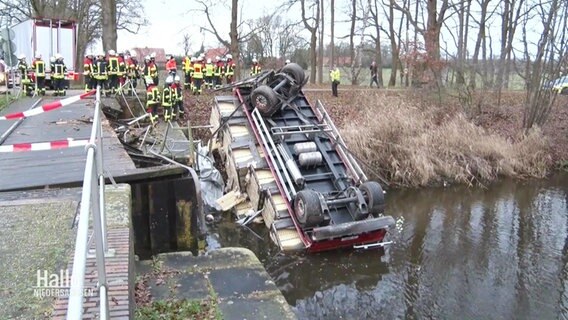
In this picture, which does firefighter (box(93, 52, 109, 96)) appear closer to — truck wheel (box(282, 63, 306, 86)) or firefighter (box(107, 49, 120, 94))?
firefighter (box(107, 49, 120, 94))

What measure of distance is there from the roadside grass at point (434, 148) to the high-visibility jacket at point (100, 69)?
760 centimetres

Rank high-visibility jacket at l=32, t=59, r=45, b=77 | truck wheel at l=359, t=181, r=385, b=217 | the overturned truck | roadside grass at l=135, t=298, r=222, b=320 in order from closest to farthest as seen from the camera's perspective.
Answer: roadside grass at l=135, t=298, r=222, b=320 < the overturned truck < truck wheel at l=359, t=181, r=385, b=217 < high-visibility jacket at l=32, t=59, r=45, b=77

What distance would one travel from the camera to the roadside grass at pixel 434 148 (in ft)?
43.9

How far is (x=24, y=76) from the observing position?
52.0ft

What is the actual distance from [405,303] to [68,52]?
54.6ft

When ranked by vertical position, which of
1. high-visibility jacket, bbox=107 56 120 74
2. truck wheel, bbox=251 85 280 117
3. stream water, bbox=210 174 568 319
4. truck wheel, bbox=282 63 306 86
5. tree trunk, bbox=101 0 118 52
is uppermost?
tree trunk, bbox=101 0 118 52

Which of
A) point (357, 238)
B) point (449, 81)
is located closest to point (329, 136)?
point (357, 238)

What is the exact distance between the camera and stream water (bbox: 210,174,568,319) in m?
7.07

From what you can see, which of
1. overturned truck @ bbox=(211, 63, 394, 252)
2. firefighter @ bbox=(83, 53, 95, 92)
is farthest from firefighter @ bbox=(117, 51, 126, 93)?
overturned truck @ bbox=(211, 63, 394, 252)

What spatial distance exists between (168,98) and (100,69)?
357 cm

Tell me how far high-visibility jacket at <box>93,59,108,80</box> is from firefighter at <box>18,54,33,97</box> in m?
2.05

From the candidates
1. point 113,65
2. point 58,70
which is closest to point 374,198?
point 113,65

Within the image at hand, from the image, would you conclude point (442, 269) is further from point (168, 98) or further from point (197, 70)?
point (197, 70)

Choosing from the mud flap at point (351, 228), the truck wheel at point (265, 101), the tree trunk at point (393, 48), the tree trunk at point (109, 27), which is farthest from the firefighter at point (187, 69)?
the tree trunk at point (393, 48)
